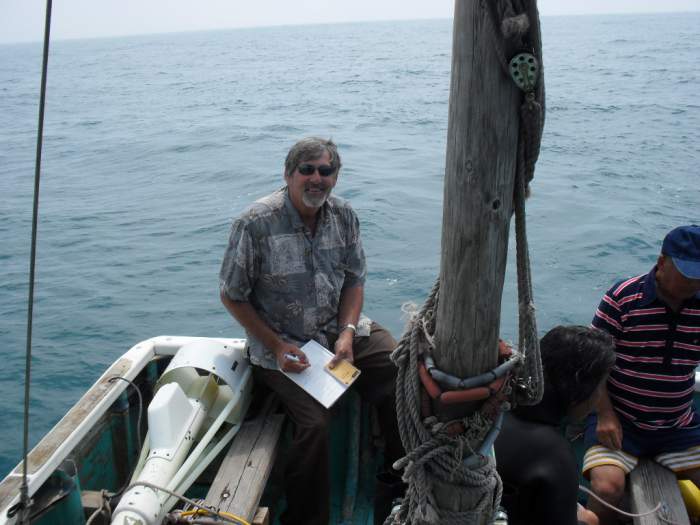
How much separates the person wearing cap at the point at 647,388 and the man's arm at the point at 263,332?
141cm

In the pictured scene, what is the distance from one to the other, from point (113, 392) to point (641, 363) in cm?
247

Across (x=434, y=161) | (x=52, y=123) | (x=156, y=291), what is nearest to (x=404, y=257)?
(x=156, y=291)

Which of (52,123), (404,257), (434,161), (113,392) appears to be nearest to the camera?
(113,392)

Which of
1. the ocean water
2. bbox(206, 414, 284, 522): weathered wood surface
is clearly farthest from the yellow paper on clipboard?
the ocean water

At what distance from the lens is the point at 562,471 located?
2.20m

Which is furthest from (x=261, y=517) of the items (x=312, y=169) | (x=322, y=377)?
(x=312, y=169)

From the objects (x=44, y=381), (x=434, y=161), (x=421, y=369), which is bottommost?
(x=44, y=381)

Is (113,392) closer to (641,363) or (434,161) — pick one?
(641,363)

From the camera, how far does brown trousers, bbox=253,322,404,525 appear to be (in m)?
2.94

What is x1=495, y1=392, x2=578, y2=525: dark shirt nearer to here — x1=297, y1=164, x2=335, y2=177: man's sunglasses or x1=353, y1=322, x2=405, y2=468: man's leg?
x1=353, y1=322, x2=405, y2=468: man's leg

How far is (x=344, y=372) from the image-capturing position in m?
3.08

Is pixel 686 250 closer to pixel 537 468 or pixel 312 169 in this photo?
pixel 537 468

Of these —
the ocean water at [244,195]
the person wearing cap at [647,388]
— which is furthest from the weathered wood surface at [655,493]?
the ocean water at [244,195]

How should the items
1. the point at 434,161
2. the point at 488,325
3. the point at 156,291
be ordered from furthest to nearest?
the point at 434,161
the point at 156,291
the point at 488,325
